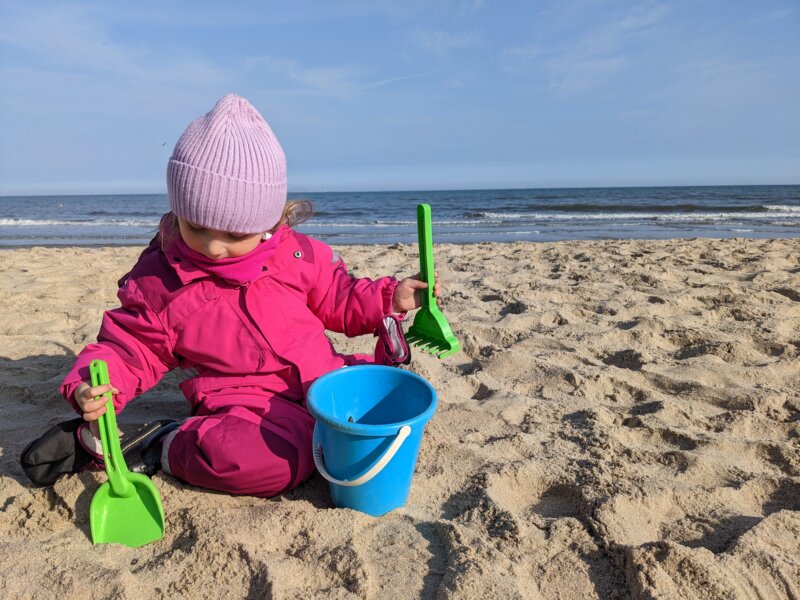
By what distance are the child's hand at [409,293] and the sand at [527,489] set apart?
48cm

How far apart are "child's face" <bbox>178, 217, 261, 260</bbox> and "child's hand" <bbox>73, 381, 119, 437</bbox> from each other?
0.46 meters

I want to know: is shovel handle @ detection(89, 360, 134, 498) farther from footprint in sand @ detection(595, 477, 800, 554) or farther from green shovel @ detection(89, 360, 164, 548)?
footprint in sand @ detection(595, 477, 800, 554)

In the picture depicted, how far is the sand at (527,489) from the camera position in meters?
1.37

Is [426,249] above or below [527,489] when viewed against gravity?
above

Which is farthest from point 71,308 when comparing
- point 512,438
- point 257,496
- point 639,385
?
point 639,385

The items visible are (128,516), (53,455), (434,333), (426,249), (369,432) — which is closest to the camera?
(369,432)

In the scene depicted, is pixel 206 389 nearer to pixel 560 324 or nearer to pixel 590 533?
pixel 590 533

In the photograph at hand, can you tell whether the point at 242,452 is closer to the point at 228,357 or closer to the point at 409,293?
the point at 228,357

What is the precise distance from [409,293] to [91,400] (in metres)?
1.02

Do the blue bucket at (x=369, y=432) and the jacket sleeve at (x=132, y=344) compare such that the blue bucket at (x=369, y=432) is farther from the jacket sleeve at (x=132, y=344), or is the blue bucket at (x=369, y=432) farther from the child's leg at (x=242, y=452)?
the jacket sleeve at (x=132, y=344)

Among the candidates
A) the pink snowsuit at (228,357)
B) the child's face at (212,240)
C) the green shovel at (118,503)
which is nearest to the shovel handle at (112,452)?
the green shovel at (118,503)

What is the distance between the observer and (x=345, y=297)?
6.74ft

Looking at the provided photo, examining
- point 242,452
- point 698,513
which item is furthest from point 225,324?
point 698,513

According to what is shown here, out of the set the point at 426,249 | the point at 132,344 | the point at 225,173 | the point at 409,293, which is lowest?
the point at 132,344
